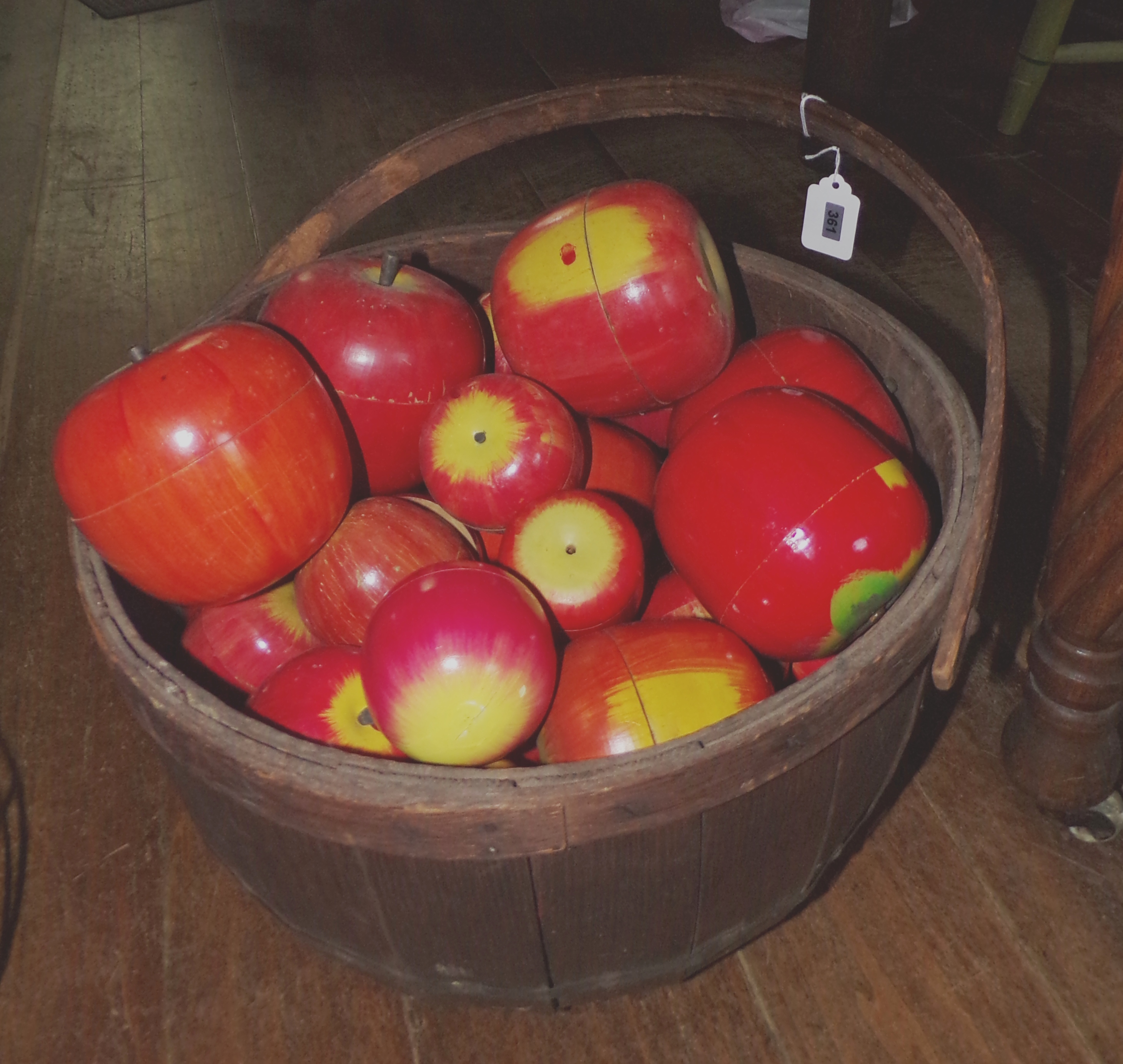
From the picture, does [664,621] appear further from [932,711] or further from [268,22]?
[268,22]

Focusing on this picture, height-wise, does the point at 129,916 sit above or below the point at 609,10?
below

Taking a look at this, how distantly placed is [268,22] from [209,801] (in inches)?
116

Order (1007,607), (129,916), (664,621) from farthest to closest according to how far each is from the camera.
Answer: (1007,607), (129,916), (664,621)

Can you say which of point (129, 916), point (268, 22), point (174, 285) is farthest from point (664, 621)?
point (268, 22)

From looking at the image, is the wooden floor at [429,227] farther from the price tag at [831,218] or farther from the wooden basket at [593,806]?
the price tag at [831,218]

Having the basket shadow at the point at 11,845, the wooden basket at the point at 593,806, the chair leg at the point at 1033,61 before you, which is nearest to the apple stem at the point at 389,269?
the wooden basket at the point at 593,806

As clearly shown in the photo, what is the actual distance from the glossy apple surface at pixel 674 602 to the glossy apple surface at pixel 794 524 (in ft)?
0.13

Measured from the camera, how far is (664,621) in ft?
2.49

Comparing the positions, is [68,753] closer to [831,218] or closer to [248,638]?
[248,638]

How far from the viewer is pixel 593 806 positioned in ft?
1.89

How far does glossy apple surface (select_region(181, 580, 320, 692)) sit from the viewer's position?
819 mm

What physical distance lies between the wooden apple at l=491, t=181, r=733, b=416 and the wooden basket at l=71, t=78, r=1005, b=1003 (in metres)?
0.16

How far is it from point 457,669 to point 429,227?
134 centimetres

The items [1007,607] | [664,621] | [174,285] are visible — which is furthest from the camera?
[174,285]
